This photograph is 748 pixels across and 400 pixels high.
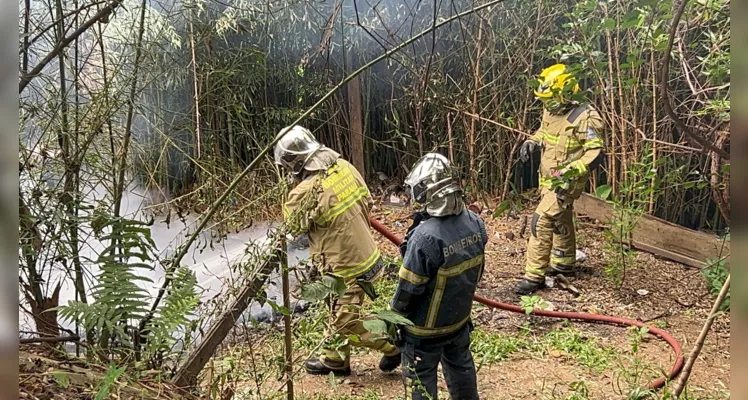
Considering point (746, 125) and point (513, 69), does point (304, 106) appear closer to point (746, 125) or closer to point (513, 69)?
point (513, 69)

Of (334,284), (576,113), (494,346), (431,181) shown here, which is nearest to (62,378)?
(334,284)

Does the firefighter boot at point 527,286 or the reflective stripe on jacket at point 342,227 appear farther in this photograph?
the firefighter boot at point 527,286

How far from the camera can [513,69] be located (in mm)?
6203

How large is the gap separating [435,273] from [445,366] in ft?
1.89

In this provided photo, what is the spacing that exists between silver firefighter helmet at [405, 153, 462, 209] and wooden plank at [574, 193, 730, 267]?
2818 mm

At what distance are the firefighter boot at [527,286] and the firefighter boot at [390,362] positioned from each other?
1.52 meters

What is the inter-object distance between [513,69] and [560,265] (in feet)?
7.66

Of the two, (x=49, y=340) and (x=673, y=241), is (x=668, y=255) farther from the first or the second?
(x=49, y=340)

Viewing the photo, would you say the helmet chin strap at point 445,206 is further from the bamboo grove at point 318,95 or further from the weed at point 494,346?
the weed at point 494,346

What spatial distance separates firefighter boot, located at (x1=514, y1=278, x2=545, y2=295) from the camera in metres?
4.76

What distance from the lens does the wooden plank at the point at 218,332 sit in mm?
1692

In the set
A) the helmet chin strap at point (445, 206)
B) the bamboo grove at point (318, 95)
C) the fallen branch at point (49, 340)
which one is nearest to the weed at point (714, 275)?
the bamboo grove at point (318, 95)

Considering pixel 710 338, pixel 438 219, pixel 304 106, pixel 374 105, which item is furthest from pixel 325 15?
pixel 710 338

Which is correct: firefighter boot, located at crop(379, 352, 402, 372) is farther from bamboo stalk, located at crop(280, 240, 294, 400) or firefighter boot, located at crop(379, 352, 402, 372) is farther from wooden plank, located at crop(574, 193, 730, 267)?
wooden plank, located at crop(574, 193, 730, 267)
